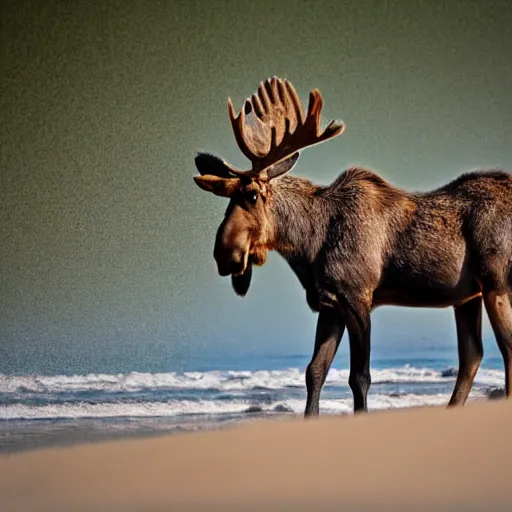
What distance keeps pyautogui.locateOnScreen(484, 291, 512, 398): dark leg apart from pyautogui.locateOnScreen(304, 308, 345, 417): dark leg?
619mm

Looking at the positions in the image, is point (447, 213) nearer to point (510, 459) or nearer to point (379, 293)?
point (379, 293)

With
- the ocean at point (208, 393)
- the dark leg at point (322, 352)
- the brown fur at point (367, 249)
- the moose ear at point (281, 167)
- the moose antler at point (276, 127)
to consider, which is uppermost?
the moose antler at point (276, 127)

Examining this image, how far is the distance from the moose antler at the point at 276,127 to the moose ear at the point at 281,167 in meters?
0.03

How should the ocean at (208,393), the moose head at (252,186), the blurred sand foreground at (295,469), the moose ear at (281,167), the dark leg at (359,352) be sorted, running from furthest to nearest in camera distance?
the ocean at (208,393) < the moose ear at (281,167) < the moose head at (252,186) < the dark leg at (359,352) < the blurred sand foreground at (295,469)

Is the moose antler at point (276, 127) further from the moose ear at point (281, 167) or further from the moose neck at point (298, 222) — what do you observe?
the moose neck at point (298, 222)

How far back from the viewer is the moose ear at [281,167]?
4702mm

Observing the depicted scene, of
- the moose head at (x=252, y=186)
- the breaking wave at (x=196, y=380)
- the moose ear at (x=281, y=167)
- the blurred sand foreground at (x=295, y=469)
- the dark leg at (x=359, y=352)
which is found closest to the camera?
the blurred sand foreground at (x=295, y=469)

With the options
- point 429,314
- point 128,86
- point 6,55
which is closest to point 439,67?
point 429,314

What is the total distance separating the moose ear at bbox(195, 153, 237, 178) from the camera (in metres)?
4.80

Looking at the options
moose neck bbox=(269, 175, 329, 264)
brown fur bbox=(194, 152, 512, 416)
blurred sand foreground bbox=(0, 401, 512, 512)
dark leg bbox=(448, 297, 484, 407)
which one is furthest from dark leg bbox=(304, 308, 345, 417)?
blurred sand foreground bbox=(0, 401, 512, 512)

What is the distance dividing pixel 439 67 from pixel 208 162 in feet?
6.28

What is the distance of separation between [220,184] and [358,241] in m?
0.64

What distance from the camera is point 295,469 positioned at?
248 cm

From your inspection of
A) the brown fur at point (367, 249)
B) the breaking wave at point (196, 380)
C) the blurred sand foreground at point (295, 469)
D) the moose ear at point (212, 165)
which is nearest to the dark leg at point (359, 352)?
the brown fur at point (367, 249)
